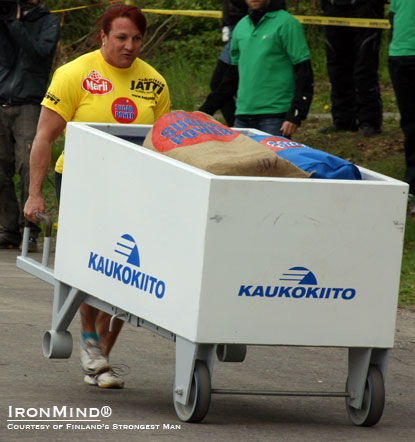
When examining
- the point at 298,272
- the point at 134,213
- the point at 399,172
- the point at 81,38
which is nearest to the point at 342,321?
the point at 298,272

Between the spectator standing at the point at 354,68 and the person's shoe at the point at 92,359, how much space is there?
685 cm

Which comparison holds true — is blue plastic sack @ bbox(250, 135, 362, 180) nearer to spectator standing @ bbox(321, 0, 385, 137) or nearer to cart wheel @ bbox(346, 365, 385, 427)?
cart wheel @ bbox(346, 365, 385, 427)

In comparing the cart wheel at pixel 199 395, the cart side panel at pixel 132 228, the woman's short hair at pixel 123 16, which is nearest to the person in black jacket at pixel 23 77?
the woman's short hair at pixel 123 16

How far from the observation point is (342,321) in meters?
5.32

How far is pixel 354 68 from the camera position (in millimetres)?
A: 12766

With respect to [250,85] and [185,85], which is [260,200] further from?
[185,85]

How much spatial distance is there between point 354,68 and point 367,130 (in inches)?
28.5

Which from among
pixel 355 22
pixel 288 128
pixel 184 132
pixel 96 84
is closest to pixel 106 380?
pixel 184 132

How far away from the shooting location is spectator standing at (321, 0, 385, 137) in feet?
41.4

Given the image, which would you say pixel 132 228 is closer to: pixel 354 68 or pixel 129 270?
pixel 129 270

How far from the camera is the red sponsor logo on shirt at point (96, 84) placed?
249 inches

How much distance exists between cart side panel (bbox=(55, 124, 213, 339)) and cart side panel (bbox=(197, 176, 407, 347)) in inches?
3.8

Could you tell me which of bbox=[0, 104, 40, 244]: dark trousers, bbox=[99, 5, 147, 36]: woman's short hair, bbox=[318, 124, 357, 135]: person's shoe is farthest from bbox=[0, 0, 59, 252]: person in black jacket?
bbox=[318, 124, 357, 135]: person's shoe

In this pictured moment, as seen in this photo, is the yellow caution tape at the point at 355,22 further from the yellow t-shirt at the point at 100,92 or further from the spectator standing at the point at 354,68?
the yellow t-shirt at the point at 100,92
